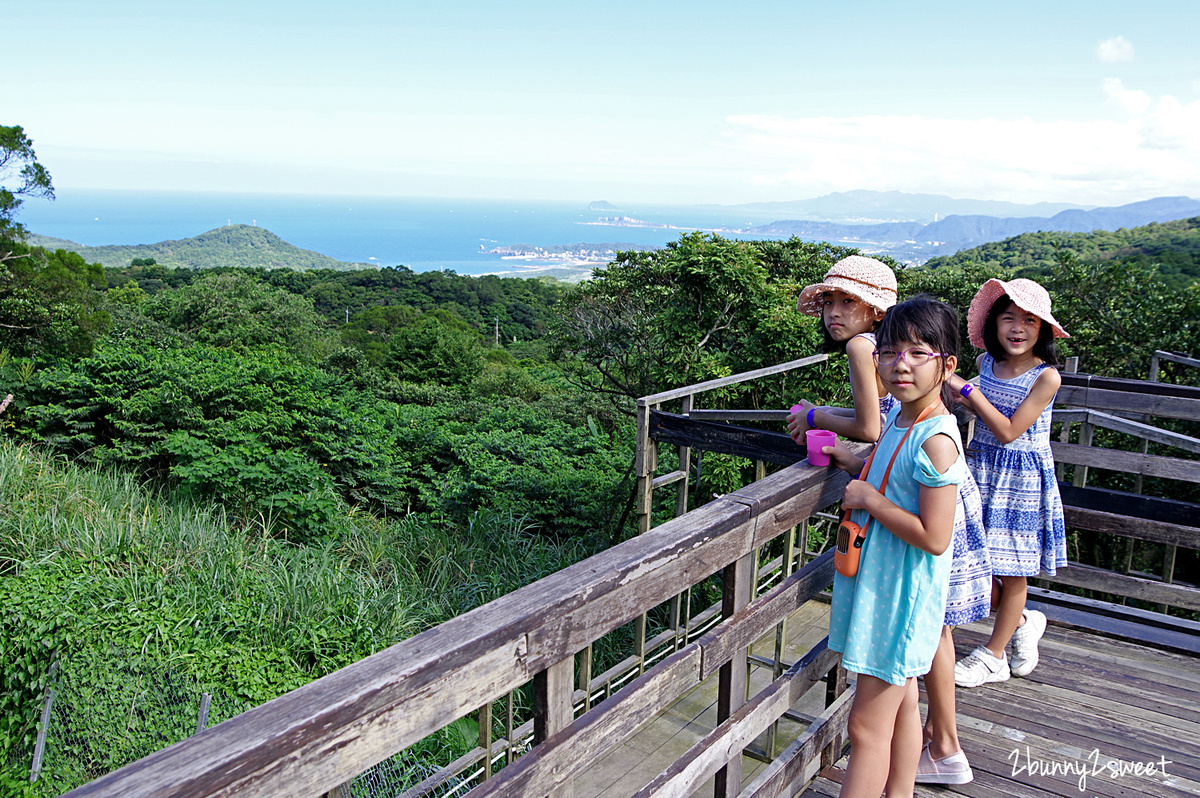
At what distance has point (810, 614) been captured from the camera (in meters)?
4.73

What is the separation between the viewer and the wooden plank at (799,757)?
183cm

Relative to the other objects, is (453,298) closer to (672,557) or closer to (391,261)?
(672,557)

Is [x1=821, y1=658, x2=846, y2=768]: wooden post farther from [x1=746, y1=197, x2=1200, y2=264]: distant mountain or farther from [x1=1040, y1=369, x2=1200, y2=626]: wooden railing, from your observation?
[x1=746, y1=197, x2=1200, y2=264]: distant mountain

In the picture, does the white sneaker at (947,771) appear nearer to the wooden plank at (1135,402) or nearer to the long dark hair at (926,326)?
the long dark hair at (926,326)

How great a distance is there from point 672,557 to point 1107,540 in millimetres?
7216

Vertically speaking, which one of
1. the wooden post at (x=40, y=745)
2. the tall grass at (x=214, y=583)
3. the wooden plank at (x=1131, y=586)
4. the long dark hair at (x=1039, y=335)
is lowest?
the wooden post at (x=40, y=745)

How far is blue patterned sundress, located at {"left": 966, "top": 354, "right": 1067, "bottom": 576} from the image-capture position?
2.60m

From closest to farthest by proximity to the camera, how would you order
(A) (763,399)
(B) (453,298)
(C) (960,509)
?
(C) (960,509), (A) (763,399), (B) (453,298)

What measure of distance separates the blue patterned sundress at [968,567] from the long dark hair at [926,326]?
0.33 meters

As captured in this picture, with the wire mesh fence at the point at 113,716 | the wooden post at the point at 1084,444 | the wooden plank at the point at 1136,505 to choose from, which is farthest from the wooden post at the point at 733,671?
the wire mesh fence at the point at 113,716

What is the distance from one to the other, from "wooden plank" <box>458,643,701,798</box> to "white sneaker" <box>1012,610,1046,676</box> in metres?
1.71

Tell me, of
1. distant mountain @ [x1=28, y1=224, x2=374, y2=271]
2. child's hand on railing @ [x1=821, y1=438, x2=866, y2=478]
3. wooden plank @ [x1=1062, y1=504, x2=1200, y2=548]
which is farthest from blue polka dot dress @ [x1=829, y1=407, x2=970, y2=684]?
distant mountain @ [x1=28, y1=224, x2=374, y2=271]

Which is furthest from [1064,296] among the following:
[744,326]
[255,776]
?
[255,776]

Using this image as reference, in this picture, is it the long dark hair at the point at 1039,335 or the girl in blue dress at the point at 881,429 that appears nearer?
the girl in blue dress at the point at 881,429
